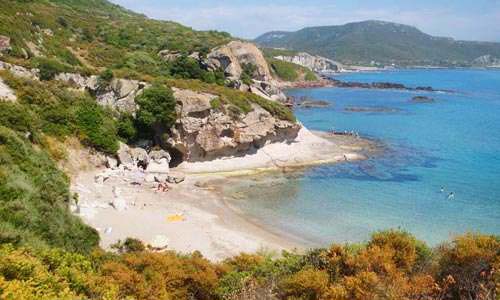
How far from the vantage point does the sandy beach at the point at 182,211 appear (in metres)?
26.8

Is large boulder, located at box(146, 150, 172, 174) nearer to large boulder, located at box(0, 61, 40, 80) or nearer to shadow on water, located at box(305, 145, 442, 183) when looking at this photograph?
shadow on water, located at box(305, 145, 442, 183)

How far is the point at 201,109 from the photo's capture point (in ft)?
141

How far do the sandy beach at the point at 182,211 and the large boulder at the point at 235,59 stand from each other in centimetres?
3537

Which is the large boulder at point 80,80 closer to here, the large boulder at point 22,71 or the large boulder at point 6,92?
the large boulder at point 22,71

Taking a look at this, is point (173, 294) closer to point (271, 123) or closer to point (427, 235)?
point (427, 235)

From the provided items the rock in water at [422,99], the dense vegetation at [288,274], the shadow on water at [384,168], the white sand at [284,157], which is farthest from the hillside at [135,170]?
the rock in water at [422,99]

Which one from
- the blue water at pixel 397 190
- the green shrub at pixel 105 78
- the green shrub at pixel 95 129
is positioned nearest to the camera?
the blue water at pixel 397 190

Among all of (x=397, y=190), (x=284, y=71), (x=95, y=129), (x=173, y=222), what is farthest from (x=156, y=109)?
→ (x=284, y=71)

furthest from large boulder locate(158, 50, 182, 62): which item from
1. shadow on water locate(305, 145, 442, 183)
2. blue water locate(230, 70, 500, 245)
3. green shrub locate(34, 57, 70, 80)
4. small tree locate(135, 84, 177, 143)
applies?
shadow on water locate(305, 145, 442, 183)

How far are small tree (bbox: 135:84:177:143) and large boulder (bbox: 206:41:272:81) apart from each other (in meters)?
32.4

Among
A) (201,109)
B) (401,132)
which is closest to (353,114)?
(401,132)

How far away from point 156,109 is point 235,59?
43.9 m

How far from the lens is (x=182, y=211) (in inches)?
1251

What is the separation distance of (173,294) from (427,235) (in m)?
19.6
